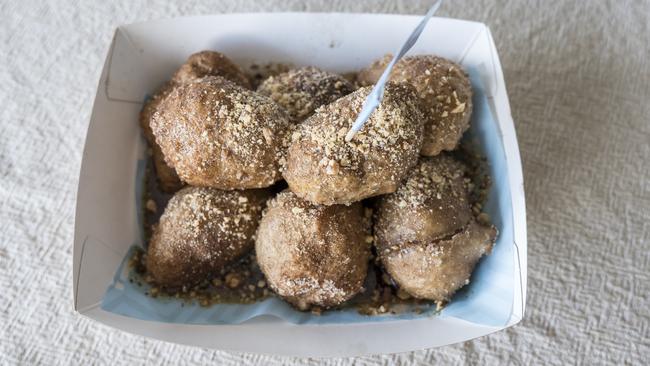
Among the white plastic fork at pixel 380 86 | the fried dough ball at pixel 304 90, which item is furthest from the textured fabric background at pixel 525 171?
the white plastic fork at pixel 380 86

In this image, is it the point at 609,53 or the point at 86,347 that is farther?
the point at 609,53

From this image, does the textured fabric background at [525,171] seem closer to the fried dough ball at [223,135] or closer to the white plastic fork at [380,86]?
the fried dough ball at [223,135]

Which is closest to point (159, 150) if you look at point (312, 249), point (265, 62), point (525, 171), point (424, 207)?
point (265, 62)

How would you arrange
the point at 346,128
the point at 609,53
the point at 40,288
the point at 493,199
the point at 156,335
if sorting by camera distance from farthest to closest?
the point at 609,53 → the point at 40,288 → the point at 493,199 → the point at 156,335 → the point at 346,128

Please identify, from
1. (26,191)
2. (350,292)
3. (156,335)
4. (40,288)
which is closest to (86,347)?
(40,288)

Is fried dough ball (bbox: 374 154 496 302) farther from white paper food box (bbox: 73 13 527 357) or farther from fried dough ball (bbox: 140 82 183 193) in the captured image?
fried dough ball (bbox: 140 82 183 193)

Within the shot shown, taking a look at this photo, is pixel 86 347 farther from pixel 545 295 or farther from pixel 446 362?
pixel 545 295

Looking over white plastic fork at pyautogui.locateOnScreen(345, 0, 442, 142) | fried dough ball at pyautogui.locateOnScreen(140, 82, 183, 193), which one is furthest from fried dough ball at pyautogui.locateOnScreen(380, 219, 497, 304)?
fried dough ball at pyautogui.locateOnScreen(140, 82, 183, 193)
